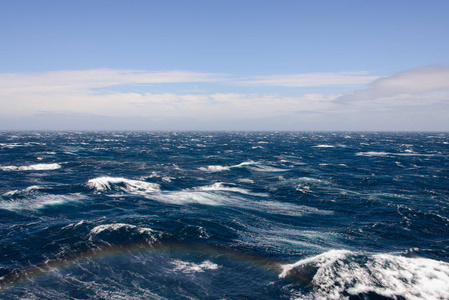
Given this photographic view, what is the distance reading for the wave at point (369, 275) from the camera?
16062 millimetres

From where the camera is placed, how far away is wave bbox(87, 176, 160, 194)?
43.3 metres

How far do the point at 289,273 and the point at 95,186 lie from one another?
Result: 3551 cm

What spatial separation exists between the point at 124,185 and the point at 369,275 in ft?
125

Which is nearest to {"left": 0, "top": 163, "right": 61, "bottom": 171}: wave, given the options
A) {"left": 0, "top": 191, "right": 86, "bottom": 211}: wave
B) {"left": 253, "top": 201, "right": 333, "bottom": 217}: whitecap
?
{"left": 0, "top": 191, "right": 86, "bottom": 211}: wave

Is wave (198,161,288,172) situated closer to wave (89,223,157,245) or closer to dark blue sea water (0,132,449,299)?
dark blue sea water (0,132,449,299)

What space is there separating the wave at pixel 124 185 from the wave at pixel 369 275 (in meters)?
29.7

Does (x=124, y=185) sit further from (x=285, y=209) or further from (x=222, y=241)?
(x=222, y=241)

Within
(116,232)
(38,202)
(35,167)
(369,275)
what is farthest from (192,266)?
(35,167)

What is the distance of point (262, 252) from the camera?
21031mm

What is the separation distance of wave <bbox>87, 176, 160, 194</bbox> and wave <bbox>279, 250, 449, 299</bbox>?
29745mm

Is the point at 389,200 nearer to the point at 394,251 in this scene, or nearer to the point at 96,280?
the point at 394,251

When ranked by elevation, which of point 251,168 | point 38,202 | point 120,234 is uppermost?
→ point 251,168

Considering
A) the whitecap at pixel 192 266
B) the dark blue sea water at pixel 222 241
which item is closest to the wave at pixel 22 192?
the dark blue sea water at pixel 222 241

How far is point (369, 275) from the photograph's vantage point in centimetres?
1767
